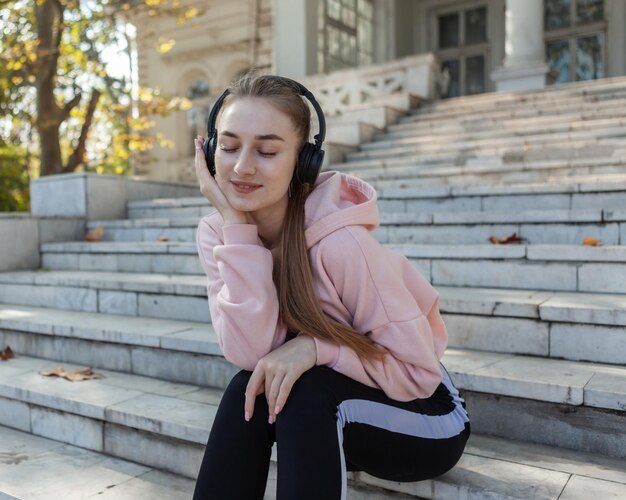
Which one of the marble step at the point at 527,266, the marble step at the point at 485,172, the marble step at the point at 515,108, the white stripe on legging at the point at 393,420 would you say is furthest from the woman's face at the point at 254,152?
the marble step at the point at 515,108

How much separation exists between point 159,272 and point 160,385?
150 cm

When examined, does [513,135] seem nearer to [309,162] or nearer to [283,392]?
[309,162]

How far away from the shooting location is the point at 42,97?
8.18m

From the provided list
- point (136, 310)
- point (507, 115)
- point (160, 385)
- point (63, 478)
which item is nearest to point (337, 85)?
point (507, 115)

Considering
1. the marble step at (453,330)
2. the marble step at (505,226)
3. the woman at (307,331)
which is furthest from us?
the marble step at (505,226)

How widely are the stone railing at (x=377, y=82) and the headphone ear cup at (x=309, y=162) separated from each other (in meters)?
6.81

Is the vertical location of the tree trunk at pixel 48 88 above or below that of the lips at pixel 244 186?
above

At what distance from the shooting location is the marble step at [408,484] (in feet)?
5.77

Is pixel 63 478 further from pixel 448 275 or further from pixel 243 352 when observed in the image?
pixel 448 275

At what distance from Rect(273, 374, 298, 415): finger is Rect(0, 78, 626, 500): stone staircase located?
573 millimetres

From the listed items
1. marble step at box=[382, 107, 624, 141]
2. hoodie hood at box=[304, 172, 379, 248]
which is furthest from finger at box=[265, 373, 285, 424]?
marble step at box=[382, 107, 624, 141]

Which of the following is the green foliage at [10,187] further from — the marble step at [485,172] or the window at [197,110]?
the window at [197,110]

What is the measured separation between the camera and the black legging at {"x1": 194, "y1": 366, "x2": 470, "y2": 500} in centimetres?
146

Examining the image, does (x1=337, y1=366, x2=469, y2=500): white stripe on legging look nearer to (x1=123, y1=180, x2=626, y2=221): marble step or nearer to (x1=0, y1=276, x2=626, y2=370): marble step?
(x1=0, y1=276, x2=626, y2=370): marble step
